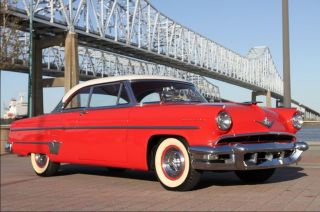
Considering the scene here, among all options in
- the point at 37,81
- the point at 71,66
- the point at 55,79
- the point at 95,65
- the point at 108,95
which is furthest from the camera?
the point at 95,65

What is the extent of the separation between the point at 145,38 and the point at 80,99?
2675 inches

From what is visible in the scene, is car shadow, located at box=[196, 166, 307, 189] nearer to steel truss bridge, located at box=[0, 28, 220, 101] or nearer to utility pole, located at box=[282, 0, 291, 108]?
utility pole, located at box=[282, 0, 291, 108]

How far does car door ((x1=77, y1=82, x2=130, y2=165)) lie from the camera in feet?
23.0

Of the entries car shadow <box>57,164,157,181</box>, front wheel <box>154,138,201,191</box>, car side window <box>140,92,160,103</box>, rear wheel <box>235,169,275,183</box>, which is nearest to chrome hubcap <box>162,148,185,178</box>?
front wheel <box>154,138,201,191</box>

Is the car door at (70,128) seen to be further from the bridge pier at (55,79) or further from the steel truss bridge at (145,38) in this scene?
the bridge pier at (55,79)

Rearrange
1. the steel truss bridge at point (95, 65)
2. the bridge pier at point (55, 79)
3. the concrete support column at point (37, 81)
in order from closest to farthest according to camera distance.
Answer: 1. the bridge pier at point (55, 79)
2. the concrete support column at point (37, 81)
3. the steel truss bridge at point (95, 65)

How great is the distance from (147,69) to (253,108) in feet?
319

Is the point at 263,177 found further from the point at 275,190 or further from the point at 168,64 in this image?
the point at 168,64

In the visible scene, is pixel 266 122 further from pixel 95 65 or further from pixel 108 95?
pixel 95 65

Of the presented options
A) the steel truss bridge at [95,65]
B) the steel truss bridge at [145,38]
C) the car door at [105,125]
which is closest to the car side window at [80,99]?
the car door at [105,125]

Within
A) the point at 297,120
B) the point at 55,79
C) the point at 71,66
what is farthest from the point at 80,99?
the point at 55,79

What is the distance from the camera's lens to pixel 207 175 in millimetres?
8250

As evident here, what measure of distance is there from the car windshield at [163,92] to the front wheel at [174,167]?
0.86 m

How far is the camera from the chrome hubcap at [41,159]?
821cm
